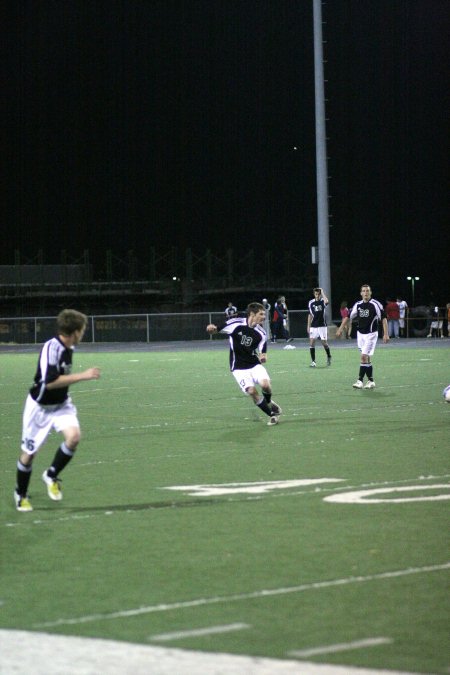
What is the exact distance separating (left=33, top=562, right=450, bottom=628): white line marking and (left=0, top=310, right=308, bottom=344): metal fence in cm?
5061

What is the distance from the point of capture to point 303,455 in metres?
13.9

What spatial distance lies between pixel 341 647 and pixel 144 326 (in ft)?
173

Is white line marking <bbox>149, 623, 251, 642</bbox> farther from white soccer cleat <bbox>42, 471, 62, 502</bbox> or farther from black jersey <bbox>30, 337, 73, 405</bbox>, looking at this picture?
white soccer cleat <bbox>42, 471, 62, 502</bbox>

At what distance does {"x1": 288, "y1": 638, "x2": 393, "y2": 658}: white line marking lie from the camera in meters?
5.73

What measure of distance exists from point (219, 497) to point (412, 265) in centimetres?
10566

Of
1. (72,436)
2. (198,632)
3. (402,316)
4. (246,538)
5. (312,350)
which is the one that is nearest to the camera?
(198,632)

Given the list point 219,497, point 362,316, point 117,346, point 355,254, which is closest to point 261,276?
point 355,254

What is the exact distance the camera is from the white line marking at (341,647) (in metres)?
5.73

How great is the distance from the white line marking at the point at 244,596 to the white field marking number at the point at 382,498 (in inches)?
104

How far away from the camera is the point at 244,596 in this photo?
275 inches

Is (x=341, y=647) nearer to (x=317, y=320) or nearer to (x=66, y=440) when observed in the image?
(x=66, y=440)

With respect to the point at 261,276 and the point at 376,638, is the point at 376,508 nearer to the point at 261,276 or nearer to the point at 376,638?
the point at 376,638

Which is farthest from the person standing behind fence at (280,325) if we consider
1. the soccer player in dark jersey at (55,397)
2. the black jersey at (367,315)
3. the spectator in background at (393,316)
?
the soccer player in dark jersey at (55,397)

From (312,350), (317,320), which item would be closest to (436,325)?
(317,320)
